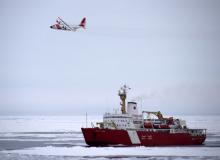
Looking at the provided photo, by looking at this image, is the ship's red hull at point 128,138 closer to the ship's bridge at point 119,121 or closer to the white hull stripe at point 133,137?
the white hull stripe at point 133,137

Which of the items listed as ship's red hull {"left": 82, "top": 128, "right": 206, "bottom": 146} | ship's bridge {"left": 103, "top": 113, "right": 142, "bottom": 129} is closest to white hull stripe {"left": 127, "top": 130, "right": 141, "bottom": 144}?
ship's red hull {"left": 82, "top": 128, "right": 206, "bottom": 146}

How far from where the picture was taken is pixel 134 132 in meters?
54.5

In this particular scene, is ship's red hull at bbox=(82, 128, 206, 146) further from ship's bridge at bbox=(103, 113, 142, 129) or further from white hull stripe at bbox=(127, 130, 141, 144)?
ship's bridge at bbox=(103, 113, 142, 129)

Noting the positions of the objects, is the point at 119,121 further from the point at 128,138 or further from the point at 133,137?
the point at 133,137

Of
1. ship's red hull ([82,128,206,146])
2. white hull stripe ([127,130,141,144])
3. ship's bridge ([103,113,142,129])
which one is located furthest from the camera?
→ ship's bridge ([103,113,142,129])

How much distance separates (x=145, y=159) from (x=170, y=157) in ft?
10.0

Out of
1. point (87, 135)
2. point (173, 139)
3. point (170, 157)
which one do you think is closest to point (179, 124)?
point (173, 139)

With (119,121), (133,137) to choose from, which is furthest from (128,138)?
(119,121)

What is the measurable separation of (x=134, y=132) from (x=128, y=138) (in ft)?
3.52

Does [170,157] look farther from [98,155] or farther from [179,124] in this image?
[179,124]

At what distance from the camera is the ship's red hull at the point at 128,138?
53.2 meters

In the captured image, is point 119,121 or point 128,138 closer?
point 128,138

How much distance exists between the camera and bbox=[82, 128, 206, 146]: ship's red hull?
53.2 meters

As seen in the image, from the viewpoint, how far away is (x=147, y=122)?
5775 centimetres
